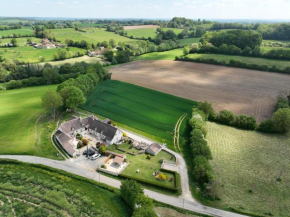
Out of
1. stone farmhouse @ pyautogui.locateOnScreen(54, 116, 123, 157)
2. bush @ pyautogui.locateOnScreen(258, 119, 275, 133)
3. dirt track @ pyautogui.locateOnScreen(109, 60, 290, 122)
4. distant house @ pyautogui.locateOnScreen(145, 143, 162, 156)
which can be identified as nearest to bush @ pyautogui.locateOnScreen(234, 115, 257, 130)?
bush @ pyautogui.locateOnScreen(258, 119, 275, 133)

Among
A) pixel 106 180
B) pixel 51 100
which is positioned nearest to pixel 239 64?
pixel 51 100

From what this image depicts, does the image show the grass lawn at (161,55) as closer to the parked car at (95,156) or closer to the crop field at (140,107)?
the crop field at (140,107)

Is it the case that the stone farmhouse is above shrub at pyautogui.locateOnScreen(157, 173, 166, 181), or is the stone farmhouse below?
above

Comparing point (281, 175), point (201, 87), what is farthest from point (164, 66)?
point (281, 175)

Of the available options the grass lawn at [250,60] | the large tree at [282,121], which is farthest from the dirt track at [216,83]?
the grass lawn at [250,60]

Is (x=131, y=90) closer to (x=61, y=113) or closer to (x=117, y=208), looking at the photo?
(x=61, y=113)

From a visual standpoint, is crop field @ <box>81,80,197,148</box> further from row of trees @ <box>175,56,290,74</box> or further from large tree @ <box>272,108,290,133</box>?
row of trees @ <box>175,56,290,74</box>

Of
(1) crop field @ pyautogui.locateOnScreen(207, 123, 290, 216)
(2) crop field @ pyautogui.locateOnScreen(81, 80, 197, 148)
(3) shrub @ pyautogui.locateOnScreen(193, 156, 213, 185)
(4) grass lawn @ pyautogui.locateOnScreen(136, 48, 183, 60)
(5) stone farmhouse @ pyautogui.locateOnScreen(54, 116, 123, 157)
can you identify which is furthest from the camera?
(4) grass lawn @ pyautogui.locateOnScreen(136, 48, 183, 60)
